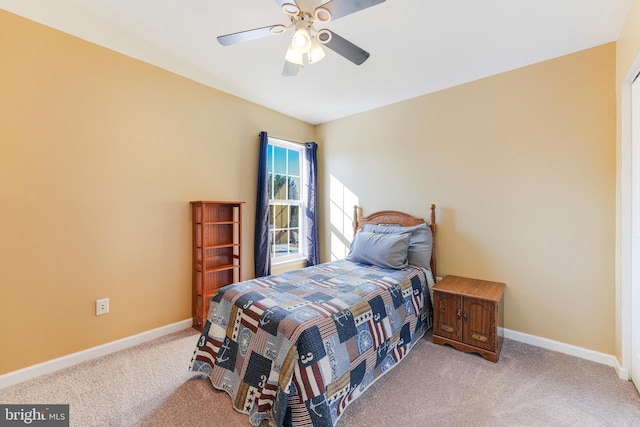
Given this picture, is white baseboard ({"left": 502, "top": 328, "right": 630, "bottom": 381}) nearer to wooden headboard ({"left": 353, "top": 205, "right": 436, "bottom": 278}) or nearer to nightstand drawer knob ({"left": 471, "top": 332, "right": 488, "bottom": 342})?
nightstand drawer knob ({"left": 471, "top": 332, "right": 488, "bottom": 342})

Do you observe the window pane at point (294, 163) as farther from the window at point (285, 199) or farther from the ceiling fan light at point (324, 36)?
the ceiling fan light at point (324, 36)

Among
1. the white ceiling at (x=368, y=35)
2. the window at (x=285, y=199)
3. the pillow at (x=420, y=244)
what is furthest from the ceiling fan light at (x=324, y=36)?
the window at (x=285, y=199)

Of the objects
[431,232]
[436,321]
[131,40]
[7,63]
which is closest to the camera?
[7,63]

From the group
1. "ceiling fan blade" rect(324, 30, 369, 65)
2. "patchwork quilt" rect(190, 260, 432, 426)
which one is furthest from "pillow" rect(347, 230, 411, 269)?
"ceiling fan blade" rect(324, 30, 369, 65)

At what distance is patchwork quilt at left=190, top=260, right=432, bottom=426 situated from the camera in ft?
4.73

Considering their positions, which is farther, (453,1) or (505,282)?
(505,282)

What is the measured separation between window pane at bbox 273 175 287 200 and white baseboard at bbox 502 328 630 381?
9.72 feet

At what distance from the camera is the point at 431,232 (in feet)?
9.71

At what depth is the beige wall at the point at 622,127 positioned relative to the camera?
174 centimetres

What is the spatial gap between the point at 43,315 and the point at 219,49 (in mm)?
2479

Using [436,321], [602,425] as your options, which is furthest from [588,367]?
[436,321]

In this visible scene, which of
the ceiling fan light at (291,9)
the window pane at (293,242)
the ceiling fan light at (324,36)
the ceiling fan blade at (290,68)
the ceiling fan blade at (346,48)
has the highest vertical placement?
the ceiling fan light at (291,9)

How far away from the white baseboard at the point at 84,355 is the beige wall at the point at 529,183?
283 centimetres

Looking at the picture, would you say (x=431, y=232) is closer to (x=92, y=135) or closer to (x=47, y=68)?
(x=92, y=135)
